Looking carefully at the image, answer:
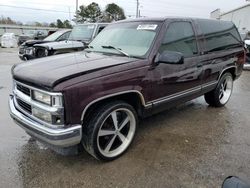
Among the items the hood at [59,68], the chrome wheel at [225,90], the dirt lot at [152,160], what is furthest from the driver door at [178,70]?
the chrome wheel at [225,90]

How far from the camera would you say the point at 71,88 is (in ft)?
8.46

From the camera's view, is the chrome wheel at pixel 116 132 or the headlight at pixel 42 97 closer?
the headlight at pixel 42 97

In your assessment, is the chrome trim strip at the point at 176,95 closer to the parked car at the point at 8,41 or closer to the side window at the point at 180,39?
the side window at the point at 180,39

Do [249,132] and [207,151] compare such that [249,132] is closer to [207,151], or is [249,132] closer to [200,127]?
[200,127]

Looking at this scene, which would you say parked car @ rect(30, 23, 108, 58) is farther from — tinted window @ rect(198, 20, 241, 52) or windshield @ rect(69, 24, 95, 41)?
tinted window @ rect(198, 20, 241, 52)

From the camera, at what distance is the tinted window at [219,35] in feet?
15.1

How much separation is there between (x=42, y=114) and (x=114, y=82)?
0.91 meters

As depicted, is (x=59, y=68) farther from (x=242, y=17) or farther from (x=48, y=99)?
(x=242, y=17)

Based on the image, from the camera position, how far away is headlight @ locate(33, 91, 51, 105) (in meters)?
2.65

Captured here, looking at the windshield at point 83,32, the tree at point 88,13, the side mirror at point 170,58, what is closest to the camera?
the side mirror at point 170,58

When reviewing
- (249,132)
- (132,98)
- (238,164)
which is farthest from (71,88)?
(249,132)

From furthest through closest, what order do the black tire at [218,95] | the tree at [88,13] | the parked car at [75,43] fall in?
the tree at [88,13] < the parked car at [75,43] < the black tire at [218,95]

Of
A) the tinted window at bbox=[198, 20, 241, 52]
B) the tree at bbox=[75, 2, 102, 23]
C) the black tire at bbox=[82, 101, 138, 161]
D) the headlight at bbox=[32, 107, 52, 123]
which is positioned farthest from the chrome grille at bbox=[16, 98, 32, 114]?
the tree at bbox=[75, 2, 102, 23]

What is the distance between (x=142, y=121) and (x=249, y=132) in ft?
6.10
